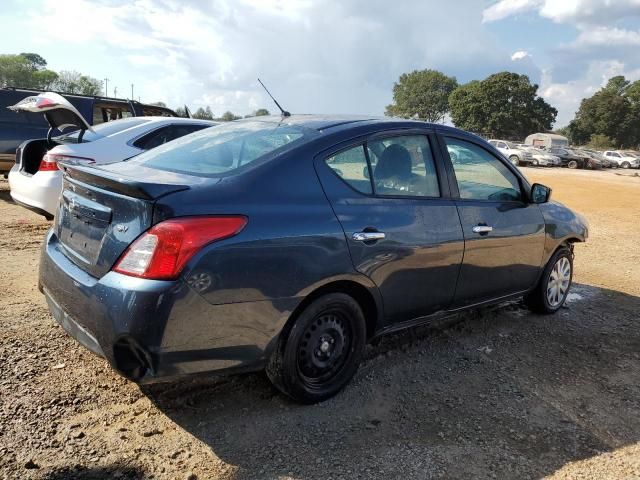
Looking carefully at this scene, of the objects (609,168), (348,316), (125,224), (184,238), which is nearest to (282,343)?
(348,316)

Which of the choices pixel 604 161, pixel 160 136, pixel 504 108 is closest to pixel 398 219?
pixel 160 136

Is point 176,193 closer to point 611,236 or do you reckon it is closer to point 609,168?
point 611,236

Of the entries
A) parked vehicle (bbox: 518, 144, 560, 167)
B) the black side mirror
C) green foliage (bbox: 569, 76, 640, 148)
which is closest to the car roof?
the black side mirror

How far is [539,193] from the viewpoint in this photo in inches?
168

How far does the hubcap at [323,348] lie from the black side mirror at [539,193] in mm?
2113

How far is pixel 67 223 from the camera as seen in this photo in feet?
9.68

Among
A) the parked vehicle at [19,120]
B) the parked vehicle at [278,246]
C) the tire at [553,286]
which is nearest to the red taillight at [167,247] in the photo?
the parked vehicle at [278,246]

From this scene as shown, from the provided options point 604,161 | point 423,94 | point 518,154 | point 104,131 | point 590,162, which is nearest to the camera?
point 104,131

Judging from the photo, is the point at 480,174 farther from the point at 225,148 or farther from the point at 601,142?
the point at 601,142

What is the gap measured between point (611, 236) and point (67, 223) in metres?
8.99

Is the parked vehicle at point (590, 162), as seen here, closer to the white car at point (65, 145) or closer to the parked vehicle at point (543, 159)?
the parked vehicle at point (543, 159)

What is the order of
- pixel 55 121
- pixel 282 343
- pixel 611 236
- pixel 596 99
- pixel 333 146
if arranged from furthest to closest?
pixel 596 99
pixel 611 236
pixel 55 121
pixel 333 146
pixel 282 343

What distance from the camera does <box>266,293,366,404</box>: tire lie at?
2.83m

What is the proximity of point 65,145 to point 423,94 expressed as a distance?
109448 mm
